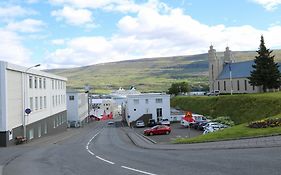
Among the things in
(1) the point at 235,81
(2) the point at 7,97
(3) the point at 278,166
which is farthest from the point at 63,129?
(3) the point at 278,166

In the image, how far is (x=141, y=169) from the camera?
1511 cm

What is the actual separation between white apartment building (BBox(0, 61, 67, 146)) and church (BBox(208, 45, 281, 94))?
53252 millimetres

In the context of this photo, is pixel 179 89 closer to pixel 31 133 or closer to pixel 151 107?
pixel 151 107

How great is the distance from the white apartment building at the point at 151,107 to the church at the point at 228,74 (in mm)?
27334

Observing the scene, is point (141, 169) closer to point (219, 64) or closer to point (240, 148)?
point (240, 148)

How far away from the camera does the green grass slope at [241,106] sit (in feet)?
199

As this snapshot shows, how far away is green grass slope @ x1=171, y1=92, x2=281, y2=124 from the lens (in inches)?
2389

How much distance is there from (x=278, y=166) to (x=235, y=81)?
99.1m

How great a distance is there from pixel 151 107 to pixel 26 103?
38.4 meters

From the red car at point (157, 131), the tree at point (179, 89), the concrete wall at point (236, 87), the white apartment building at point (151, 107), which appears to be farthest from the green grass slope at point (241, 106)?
the tree at point (179, 89)

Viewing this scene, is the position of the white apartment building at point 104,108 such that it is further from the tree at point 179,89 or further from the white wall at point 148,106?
the white wall at point 148,106

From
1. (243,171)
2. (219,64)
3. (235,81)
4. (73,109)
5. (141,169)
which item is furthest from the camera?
(219,64)

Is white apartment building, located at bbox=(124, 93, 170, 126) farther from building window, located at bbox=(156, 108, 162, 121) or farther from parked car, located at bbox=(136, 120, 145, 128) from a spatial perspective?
parked car, located at bbox=(136, 120, 145, 128)

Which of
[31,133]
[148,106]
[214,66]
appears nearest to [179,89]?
[214,66]
